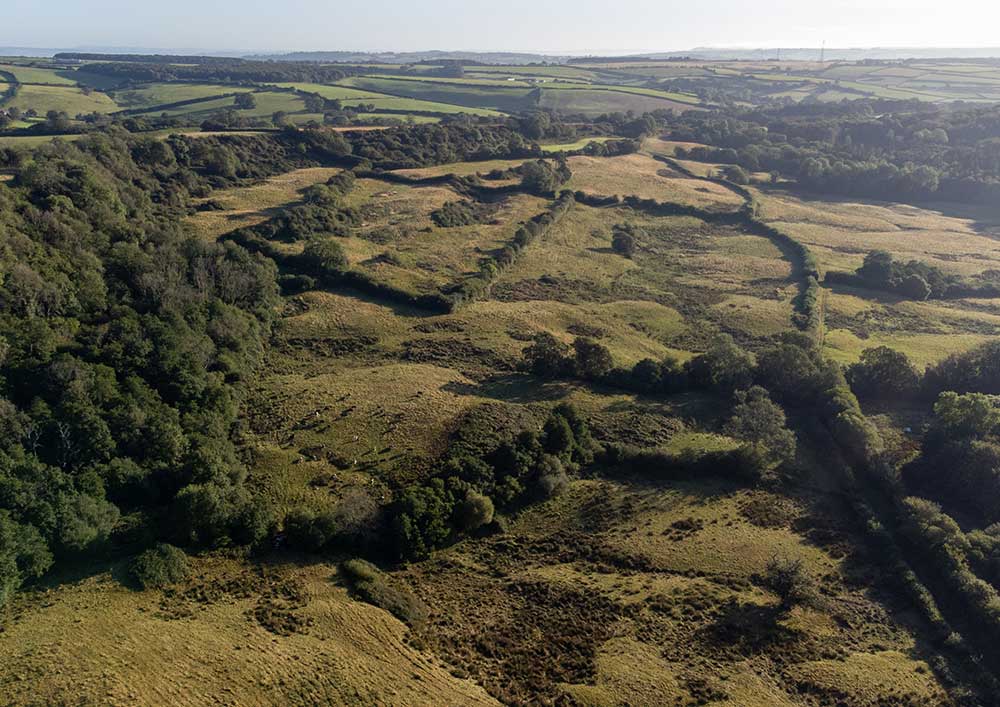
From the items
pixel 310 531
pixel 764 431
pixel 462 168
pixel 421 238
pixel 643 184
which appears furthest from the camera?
pixel 462 168

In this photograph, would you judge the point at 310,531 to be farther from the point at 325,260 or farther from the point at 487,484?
the point at 325,260

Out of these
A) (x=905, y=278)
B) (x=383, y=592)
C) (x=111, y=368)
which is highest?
(x=905, y=278)

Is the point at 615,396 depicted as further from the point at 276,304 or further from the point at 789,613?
the point at 276,304

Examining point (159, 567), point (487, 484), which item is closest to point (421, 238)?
point (487, 484)

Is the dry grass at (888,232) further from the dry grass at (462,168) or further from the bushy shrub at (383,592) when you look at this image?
the bushy shrub at (383,592)

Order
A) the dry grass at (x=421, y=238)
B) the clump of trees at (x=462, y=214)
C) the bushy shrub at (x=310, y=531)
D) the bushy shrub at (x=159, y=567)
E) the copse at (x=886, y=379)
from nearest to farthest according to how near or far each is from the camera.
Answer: the bushy shrub at (x=159, y=567), the bushy shrub at (x=310, y=531), the copse at (x=886, y=379), the dry grass at (x=421, y=238), the clump of trees at (x=462, y=214)

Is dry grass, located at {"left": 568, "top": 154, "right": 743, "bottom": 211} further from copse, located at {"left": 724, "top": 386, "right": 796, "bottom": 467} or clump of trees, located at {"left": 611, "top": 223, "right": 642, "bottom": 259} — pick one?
copse, located at {"left": 724, "top": 386, "right": 796, "bottom": 467}

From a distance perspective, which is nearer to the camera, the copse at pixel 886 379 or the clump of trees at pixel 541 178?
the copse at pixel 886 379

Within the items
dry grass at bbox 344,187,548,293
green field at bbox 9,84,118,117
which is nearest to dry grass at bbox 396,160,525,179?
dry grass at bbox 344,187,548,293

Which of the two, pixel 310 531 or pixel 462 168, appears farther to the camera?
pixel 462 168

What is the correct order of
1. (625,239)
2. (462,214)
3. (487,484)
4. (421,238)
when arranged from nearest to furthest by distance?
(487,484) → (421,238) → (625,239) → (462,214)

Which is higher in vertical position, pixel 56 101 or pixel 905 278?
pixel 56 101

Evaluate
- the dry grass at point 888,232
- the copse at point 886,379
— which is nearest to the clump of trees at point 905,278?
the dry grass at point 888,232

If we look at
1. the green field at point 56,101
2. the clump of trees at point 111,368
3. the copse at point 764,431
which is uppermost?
the green field at point 56,101
